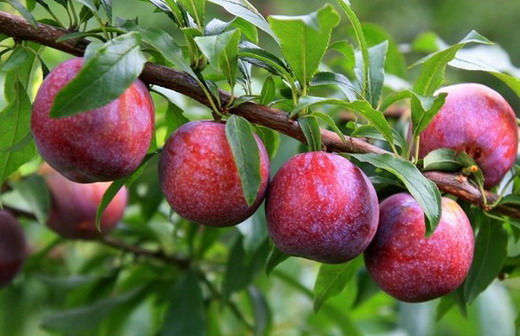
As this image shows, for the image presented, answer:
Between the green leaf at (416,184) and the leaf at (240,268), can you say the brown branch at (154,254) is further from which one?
the green leaf at (416,184)

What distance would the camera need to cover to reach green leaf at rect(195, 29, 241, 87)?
26.8 inches

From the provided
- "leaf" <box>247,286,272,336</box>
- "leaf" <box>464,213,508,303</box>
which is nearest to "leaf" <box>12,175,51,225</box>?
"leaf" <box>247,286,272,336</box>

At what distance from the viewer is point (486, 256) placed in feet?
3.20

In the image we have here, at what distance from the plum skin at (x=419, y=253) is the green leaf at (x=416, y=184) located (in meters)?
0.06

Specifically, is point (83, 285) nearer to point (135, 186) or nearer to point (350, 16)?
point (135, 186)

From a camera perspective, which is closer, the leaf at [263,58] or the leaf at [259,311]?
the leaf at [263,58]

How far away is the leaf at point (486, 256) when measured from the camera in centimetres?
97

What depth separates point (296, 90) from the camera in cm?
84

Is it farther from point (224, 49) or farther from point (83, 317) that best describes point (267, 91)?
point (83, 317)

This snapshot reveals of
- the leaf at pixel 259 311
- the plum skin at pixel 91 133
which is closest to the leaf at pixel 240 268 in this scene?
the leaf at pixel 259 311

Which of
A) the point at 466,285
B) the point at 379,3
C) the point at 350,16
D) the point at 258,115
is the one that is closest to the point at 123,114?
the point at 258,115

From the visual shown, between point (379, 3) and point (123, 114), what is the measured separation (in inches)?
139

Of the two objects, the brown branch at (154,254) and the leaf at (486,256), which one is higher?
the leaf at (486,256)

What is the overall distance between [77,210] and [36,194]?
0.24 feet
